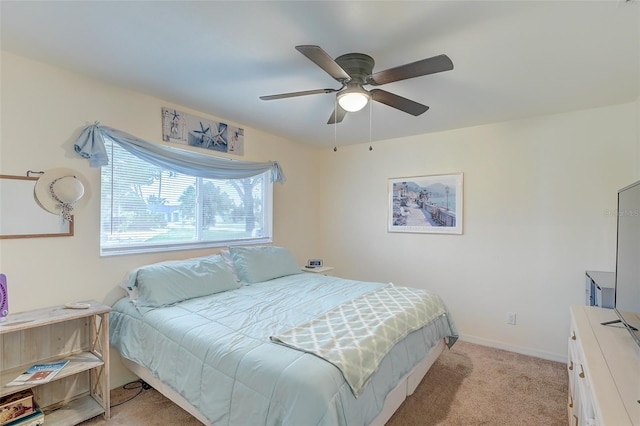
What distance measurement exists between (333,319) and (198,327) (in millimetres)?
844

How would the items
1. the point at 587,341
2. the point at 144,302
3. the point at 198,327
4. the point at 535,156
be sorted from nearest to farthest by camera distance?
the point at 587,341
the point at 198,327
the point at 144,302
the point at 535,156

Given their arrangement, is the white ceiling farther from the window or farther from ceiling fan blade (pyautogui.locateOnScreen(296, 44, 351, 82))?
the window

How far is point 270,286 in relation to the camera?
2.93 m

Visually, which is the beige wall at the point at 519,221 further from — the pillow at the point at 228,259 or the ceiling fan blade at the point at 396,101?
the pillow at the point at 228,259

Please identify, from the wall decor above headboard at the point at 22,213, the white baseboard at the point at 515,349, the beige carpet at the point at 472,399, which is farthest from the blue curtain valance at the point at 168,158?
the white baseboard at the point at 515,349

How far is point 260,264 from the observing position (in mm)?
3199

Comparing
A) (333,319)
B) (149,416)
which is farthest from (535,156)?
(149,416)

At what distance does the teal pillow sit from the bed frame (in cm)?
49

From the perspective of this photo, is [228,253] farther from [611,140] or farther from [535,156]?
[611,140]

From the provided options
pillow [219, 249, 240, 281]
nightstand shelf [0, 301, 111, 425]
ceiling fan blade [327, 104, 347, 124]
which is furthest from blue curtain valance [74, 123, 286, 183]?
ceiling fan blade [327, 104, 347, 124]

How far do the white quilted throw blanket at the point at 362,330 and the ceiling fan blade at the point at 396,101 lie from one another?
1438 millimetres

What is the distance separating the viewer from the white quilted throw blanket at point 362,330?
155 centimetres

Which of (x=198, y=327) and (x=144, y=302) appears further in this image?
(x=144, y=302)

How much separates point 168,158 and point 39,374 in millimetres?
1759
